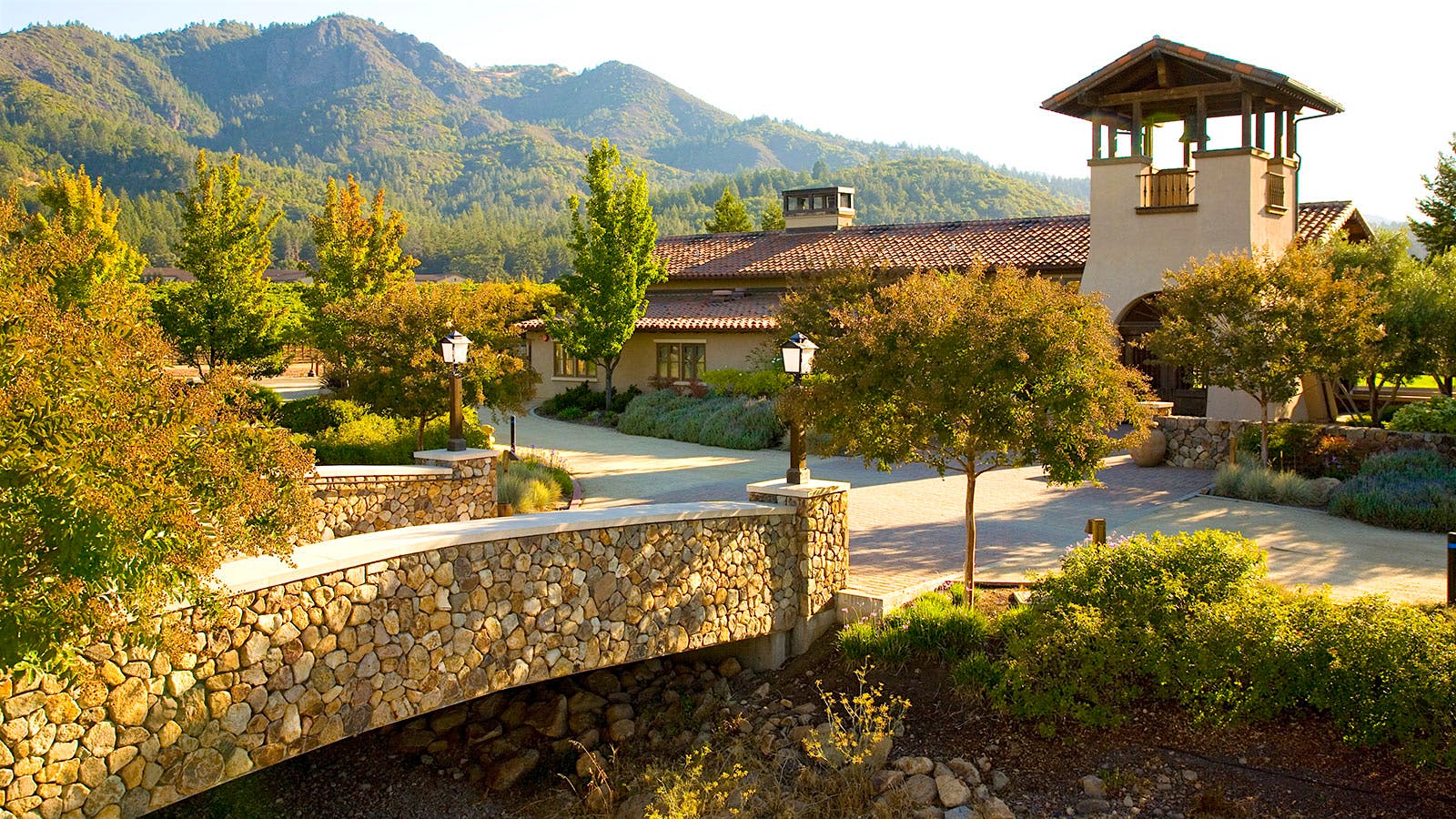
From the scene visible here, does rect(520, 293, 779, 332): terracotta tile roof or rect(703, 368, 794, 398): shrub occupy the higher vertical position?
rect(520, 293, 779, 332): terracotta tile roof

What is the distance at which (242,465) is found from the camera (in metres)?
6.27

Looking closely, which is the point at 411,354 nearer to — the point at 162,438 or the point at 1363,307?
the point at 162,438

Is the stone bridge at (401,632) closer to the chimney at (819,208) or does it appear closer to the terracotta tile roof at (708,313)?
the terracotta tile roof at (708,313)

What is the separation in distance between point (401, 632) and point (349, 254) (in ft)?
65.3

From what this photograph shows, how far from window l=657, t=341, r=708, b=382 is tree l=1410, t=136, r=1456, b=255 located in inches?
704

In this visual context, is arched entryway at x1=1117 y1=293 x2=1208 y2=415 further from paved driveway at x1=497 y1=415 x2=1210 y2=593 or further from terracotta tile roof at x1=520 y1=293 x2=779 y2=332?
terracotta tile roof at x1=520 y1=293 x2=779 y2=332

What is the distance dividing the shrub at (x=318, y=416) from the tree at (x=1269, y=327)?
1389cm

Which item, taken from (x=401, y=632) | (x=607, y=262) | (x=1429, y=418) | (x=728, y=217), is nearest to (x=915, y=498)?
(x=1429, y=418)

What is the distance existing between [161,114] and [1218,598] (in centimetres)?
22013

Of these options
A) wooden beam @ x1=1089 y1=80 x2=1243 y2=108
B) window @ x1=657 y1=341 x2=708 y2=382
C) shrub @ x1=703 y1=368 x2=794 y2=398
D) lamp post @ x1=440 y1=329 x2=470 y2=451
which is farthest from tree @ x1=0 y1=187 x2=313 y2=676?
window @ x1=657 y1=341 x2=708 y2=382

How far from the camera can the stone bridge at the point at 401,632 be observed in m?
6.18

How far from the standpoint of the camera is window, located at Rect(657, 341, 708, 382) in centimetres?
2980

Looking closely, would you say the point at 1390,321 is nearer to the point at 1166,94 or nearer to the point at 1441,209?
the point at 1166,94

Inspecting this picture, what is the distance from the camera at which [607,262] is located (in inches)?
1076
